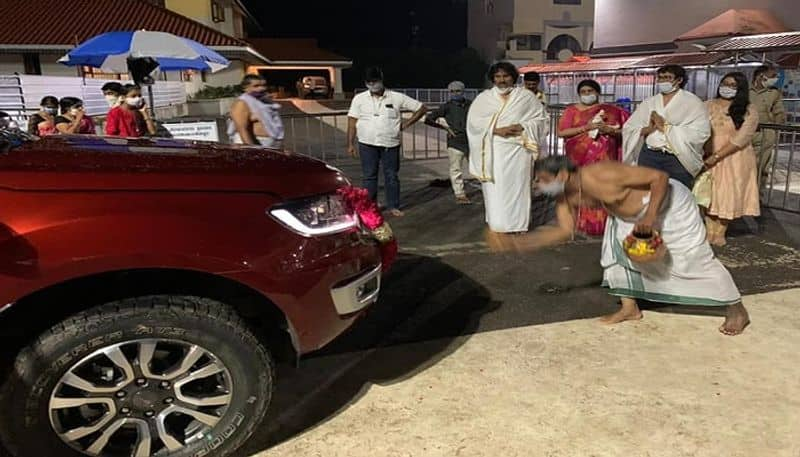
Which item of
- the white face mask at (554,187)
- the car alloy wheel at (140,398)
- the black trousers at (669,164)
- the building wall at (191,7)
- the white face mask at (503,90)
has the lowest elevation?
the car alloy wheel at (140,398)

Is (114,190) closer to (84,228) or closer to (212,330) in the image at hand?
(84,228)

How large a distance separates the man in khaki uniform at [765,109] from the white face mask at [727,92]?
1.62m

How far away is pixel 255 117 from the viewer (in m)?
5.36

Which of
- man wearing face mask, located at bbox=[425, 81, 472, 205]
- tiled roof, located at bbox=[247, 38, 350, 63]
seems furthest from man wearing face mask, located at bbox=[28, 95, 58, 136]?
tiled roof, located at bbox=[247, 38, 350, 63]

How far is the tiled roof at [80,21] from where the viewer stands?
68.8ft

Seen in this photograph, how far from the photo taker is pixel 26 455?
2.33 meters

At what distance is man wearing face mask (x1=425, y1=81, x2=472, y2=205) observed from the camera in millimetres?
8070

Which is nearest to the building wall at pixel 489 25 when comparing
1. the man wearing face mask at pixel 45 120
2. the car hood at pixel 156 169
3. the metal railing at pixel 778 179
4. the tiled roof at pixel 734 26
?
the tiled roof at pixel 734 26

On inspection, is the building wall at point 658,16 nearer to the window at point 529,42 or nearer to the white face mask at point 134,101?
the window at point 529,42

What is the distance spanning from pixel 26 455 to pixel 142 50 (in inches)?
285

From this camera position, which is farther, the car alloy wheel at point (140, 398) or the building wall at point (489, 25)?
the building wall at point (489, 25)

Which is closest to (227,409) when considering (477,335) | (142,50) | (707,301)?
(477,335)

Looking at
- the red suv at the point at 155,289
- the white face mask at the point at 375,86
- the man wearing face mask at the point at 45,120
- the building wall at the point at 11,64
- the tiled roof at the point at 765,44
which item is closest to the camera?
the red suv at the point at 155,289

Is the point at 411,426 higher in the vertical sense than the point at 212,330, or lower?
lower
